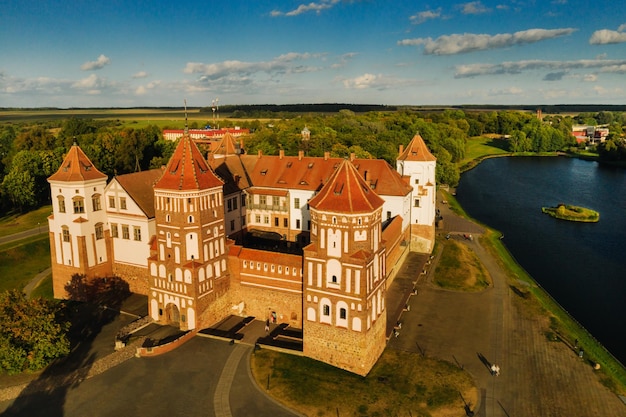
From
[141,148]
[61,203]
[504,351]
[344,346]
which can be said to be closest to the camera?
[344,346]

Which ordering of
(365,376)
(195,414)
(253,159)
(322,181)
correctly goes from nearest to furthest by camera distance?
(195,414)
(365,376)
(322,181)
(253,159)

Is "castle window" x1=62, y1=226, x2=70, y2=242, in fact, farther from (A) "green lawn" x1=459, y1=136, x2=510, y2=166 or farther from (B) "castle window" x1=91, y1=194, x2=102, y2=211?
(A) "green lawn" x1=459, y1=136, x2=510, y2=166

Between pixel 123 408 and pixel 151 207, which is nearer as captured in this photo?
pixel 123 408

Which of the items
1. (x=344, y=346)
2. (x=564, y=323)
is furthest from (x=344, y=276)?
(x=564, y=323)

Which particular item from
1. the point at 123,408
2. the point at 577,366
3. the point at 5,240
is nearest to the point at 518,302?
the point at 577,366

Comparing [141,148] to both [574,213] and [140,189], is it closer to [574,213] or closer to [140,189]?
[140,189]

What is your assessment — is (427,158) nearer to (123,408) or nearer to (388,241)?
(388,241)
